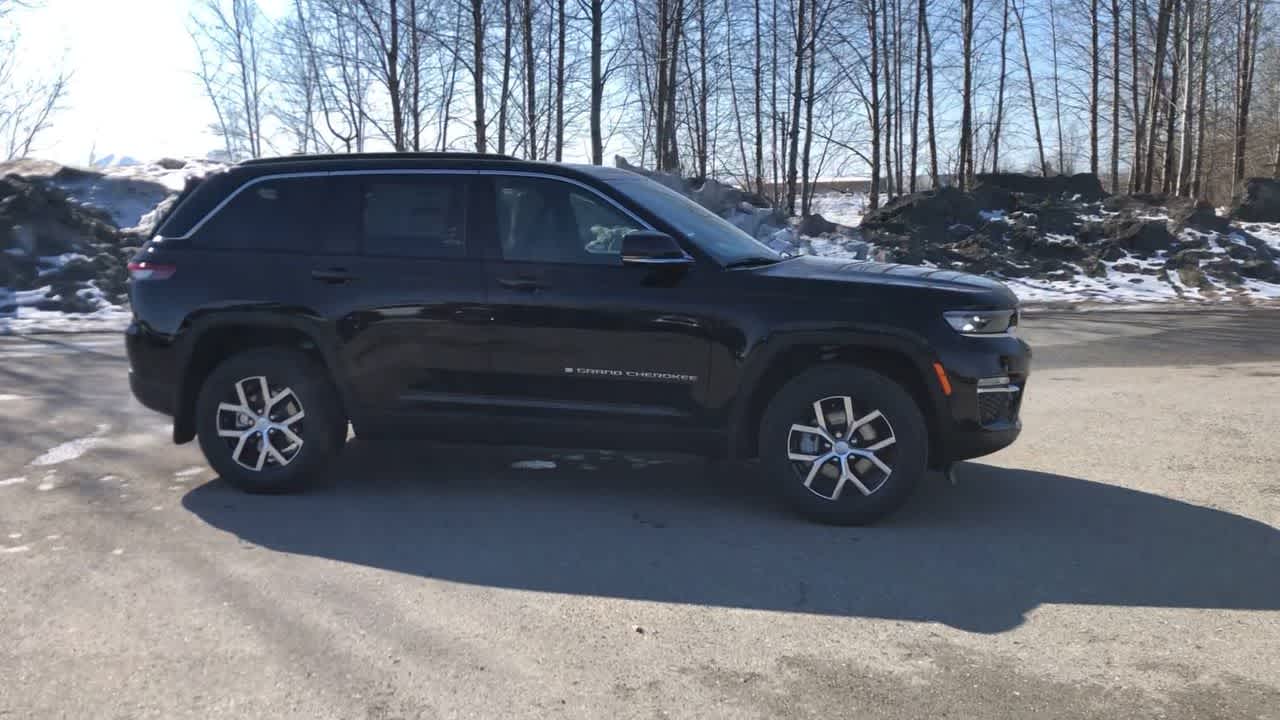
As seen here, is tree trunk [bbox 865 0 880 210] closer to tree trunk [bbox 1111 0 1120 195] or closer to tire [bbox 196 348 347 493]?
tree trunk [bbox 1111 0 1120 195]

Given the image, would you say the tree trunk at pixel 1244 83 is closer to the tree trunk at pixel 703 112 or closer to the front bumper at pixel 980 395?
the tree trunk at pixel 703 112

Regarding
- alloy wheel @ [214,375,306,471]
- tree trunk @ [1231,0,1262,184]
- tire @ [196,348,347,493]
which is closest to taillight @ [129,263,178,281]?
tire @ [196,348,347,493]

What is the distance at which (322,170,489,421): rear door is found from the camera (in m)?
5.57

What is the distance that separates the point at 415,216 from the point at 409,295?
471 mm

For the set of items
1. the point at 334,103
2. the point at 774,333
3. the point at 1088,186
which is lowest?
the point at 774,333

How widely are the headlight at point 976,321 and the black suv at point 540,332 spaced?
11mm

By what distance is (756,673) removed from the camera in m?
3.49

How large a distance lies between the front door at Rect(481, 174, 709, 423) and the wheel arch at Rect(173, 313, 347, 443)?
39.9 inches

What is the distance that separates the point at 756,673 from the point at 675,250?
2364 mm

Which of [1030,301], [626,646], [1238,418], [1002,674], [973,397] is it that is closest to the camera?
[1002,674]

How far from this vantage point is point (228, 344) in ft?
19.5

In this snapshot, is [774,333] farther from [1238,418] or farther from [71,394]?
[71,394]

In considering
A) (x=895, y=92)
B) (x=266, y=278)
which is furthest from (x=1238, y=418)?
(x=895, y=92)

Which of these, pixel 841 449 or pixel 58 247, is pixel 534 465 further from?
pixel 58 247
